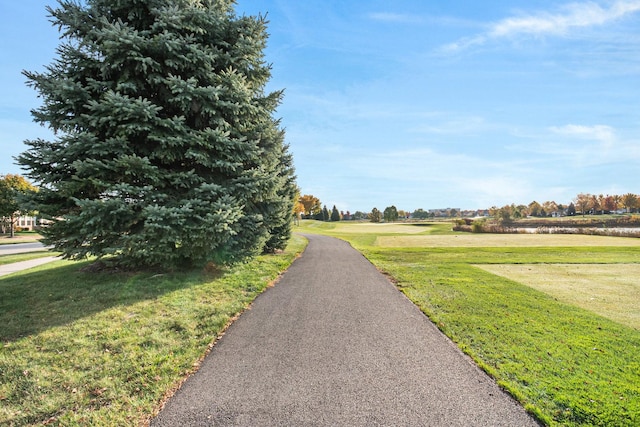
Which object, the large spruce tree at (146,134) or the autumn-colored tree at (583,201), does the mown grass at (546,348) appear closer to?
the large spruce tree at (146,134)

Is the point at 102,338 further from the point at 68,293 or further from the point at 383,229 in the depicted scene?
the point at 383,229

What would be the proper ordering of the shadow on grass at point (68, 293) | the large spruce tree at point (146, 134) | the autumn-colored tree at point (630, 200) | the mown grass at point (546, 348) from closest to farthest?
the mown grass at point (546, 348), the shadow on grass at point (68, 293), the large spruce tree at point (146, 134), the autumn-colored tree at point (630, 200)

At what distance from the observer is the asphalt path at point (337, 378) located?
3070mm

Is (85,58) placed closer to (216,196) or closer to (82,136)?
(82,136)

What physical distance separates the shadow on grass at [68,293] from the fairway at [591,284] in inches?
395

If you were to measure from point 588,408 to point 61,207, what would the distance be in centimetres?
1038

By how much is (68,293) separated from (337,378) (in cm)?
680

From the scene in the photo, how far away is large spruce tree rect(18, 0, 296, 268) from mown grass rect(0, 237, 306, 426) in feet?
3.22

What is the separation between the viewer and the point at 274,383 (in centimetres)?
A: 366

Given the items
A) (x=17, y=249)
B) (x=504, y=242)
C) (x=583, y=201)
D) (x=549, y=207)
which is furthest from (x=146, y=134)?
(x=549, y=207)

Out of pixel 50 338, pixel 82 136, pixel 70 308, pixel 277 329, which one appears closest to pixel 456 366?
pixel 277 329

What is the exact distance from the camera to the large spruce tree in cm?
673

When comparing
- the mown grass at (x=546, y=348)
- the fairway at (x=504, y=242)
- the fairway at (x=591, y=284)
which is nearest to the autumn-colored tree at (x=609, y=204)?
the fairway at (x=504, y=242)

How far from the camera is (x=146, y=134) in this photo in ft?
24.5
